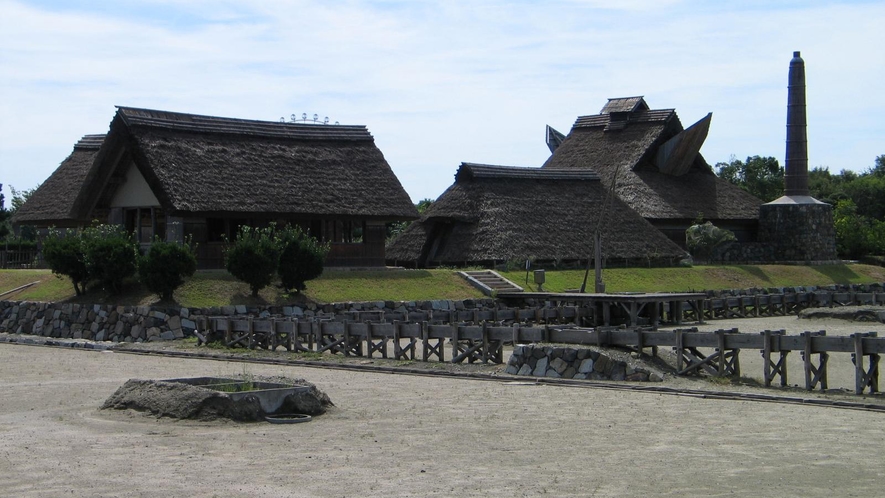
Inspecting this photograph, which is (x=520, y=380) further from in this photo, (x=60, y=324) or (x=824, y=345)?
(x=60, y=324)

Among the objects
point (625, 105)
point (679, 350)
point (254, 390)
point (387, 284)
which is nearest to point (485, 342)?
point (679, 350)

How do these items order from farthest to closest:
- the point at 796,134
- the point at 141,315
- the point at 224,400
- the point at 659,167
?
the point at 659,167, the point at 796,134, the point at 141,315, the point at 224,400

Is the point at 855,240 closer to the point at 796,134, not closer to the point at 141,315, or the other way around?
the point at 796,134

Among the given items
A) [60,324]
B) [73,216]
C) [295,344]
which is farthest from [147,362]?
[73,216]

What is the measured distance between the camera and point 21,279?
3916 centimetres

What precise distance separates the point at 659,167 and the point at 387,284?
2681cm

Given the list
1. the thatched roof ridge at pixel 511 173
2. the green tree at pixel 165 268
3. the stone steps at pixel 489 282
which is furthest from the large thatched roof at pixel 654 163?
the green tree at pixel 165 268

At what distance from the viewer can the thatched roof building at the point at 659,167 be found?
5834 centimetres

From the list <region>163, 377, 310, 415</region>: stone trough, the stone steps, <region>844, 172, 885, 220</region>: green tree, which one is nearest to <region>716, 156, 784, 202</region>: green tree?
<region>844, 172, 885, 220</region>: green tree

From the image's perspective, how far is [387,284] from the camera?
3981 cm

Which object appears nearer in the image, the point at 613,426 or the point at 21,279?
the point at 613,426

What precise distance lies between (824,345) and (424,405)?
24.7 feet

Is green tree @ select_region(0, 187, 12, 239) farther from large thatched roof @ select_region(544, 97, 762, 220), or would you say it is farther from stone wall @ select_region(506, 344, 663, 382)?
stone wall @ select_region(506, 344, 663, 382)

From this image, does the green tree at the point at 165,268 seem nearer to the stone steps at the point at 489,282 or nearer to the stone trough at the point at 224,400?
the stone steps at the point at 489,282
